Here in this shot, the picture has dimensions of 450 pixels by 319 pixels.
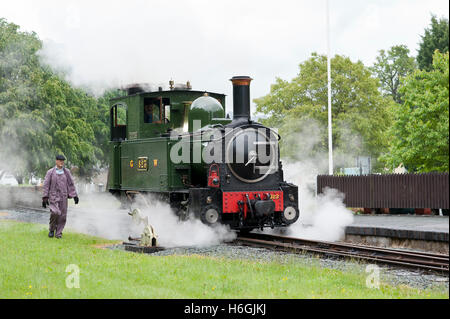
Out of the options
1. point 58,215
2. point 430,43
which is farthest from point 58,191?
point 430,43

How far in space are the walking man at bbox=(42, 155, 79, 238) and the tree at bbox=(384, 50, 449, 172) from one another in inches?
470

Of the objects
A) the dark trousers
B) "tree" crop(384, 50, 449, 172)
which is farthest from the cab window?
"tree" crop(384, 50, 449, 172)

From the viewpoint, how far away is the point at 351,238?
13.3m

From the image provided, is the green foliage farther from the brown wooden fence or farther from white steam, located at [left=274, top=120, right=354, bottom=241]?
the brown wooden fence

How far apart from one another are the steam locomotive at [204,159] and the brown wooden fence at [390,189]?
6.65m

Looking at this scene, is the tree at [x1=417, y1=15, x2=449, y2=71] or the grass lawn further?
the tree at [x1=417, y1=15, x2=449, y2=71]

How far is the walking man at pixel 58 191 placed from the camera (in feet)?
39.9

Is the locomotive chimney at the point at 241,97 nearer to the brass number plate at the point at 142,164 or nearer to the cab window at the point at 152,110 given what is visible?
the cab window at the point at 152,110

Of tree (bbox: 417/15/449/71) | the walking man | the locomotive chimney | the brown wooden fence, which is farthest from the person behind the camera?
tree (bbox: 417/15/449/71)

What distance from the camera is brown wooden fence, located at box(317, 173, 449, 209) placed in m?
17.6

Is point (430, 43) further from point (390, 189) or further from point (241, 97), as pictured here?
point (241, 97)

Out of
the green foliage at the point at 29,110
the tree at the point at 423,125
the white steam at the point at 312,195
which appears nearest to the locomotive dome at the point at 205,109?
the white steam at the point at 312,195

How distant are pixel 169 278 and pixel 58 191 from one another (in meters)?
5.73
